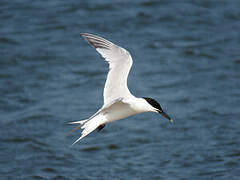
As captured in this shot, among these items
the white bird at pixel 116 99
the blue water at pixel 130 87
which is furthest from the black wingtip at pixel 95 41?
the blue water at pixel 130 87

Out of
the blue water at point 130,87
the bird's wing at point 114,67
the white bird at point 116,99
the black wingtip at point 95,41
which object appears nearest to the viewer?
the white bird at point 116,99

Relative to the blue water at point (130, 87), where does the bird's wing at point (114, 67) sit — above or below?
above

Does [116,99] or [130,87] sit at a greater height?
[116,99]

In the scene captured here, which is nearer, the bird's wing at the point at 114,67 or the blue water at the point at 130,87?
the bird's wing at the point at 114,67

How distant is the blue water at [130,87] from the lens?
8016mm

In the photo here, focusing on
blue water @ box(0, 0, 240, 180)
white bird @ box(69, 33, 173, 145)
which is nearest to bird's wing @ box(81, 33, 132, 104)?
white bird @ box(69, 33, 173, 145)

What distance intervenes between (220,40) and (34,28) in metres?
3.87

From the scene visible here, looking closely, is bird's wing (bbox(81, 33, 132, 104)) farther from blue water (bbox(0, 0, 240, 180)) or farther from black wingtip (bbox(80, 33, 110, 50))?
blue water (bbox(0, 0, 240, 180))

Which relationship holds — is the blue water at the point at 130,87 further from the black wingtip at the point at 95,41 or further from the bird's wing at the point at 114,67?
the black wingtip at the point at 95,41

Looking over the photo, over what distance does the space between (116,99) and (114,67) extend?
1182 mm

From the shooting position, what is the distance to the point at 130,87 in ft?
32.0

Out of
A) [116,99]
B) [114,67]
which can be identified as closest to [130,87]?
[114,67]

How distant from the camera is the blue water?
8016mm

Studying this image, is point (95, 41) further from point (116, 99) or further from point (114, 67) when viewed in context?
point (116, 99)
